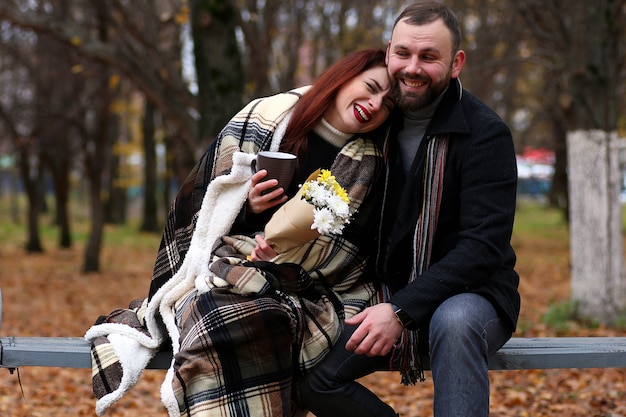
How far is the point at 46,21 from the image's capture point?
27.8ft

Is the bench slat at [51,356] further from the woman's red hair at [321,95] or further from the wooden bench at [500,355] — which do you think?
the woman's red hair at [321,95]

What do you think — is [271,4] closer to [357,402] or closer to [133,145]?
[357,402]

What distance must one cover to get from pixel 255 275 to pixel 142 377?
4.39m

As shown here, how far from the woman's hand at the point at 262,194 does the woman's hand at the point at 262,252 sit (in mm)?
139

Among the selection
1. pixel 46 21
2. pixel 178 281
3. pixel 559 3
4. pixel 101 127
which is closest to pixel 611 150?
pixel 559 3

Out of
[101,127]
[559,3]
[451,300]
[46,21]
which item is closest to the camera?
[451,300]

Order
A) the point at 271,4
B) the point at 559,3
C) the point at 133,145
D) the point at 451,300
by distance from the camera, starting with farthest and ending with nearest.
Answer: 1. the point at 133,145
2. the point at 271,4
3. the point at 559,3
4. the point at 451,300

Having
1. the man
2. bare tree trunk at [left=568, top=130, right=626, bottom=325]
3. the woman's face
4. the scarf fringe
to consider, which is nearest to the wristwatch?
the man

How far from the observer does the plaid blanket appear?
122 inches

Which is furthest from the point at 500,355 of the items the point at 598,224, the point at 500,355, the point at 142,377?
the point at 142,377

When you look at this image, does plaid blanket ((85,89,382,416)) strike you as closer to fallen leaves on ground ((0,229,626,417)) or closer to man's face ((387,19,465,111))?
man's face ((387,19,465,111))

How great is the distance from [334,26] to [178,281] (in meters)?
11.3

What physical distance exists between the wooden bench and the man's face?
1.13 meters

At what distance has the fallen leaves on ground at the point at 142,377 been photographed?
540 centimetres
